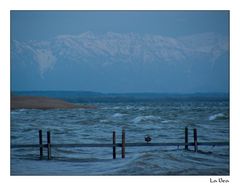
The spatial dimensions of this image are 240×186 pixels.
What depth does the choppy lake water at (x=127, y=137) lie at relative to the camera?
439 inches

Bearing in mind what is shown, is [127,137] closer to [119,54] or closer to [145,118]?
[119,54]

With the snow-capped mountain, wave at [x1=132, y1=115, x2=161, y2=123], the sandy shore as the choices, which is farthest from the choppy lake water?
the snow-capped mountain

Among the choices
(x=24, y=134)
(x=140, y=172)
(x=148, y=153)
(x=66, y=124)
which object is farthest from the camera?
(x=66, y=124)

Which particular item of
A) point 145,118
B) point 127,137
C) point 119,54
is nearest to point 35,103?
point 127,137

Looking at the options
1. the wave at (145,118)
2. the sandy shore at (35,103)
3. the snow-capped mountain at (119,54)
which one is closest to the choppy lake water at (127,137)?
the wave at (145,118)

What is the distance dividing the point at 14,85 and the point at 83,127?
1073 centimetres

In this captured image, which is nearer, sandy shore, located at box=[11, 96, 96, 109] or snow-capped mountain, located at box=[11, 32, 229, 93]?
snow-capped mountain, located at box=[11, 32, 229, 93]

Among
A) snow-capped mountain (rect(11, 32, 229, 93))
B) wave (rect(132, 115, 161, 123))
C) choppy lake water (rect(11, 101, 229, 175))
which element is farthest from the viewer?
wave (rect(132, 115, 161, 123))

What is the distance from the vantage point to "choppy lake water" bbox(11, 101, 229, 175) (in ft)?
36.6

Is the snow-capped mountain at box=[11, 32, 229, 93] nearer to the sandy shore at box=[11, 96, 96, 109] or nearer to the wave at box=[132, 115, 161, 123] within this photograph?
the sandy shore at box=[11, 96, 96, 109]
